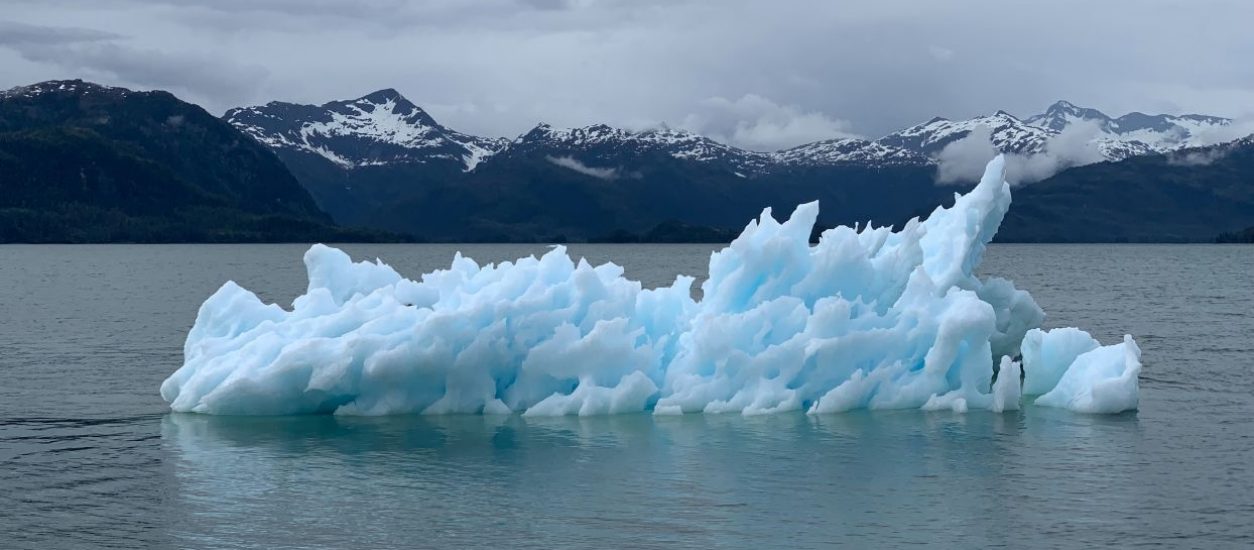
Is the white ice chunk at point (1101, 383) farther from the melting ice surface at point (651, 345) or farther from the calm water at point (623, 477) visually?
the calm water at point (623, 477)

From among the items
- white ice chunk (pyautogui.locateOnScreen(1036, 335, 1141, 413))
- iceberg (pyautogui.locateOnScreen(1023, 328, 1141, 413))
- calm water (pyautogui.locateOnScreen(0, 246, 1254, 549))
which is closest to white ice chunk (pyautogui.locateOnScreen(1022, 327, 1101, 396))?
iceberg (pyautogui.locateOnScreen(1023, 328, 1141, 413))

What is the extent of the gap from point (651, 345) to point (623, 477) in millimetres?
8352

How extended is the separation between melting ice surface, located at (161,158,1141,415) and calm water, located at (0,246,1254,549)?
2.20ft

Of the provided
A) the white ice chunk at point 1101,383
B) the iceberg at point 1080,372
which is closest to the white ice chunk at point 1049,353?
the iceberg at point 1080,372

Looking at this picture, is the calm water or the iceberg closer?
the calm water

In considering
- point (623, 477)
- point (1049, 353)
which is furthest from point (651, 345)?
point (1049, 353)

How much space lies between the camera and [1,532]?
2027 cm

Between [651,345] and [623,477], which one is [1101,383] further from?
[623,477]

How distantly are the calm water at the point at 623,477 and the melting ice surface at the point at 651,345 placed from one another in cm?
67

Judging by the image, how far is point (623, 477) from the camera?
24.2 m

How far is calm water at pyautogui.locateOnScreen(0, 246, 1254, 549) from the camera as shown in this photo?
20422 mm

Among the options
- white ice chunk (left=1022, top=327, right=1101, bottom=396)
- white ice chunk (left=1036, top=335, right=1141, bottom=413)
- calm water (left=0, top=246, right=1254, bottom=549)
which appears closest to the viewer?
calm water (left=0, top=246, right=1254, bottom=549)

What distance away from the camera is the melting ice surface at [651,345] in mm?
30156

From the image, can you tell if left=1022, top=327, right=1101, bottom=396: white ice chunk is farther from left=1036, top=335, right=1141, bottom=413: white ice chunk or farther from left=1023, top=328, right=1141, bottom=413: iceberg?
left=1036, top=335, right=1141, bottom=413: white ice chunk
